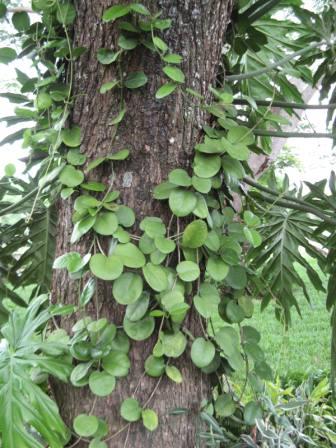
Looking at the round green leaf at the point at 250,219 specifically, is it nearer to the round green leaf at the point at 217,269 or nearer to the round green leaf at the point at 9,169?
the round green leaf at the point at 217,269

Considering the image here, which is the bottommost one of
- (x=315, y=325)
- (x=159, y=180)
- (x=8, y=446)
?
(x=315, y=325)

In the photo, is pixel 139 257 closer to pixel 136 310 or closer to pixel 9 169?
pixel 136 310

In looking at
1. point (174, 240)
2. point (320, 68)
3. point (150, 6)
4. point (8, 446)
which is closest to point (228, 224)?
point (174, 240)

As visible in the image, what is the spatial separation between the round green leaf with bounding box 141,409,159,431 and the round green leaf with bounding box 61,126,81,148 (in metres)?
0.49

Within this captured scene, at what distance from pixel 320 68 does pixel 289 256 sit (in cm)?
53

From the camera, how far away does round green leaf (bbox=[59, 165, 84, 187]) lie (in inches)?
33.6

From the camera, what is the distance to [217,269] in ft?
2.77

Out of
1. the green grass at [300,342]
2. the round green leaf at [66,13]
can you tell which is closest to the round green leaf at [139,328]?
the round green leaf at [66,13]

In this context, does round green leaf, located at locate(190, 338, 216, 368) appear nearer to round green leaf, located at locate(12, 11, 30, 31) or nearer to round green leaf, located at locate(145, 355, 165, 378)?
round green leaf, located at locate(145, 355, 165, 378)

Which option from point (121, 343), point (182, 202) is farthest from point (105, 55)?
point (121, 343)

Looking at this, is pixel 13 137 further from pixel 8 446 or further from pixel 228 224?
pixel 8 446

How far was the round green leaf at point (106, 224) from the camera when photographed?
0.82 m

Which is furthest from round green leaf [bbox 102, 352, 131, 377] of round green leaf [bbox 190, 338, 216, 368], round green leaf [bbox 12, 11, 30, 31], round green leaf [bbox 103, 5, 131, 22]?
round green leaf [bbox 12, 11, 30, 31]

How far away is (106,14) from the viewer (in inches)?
30.1
